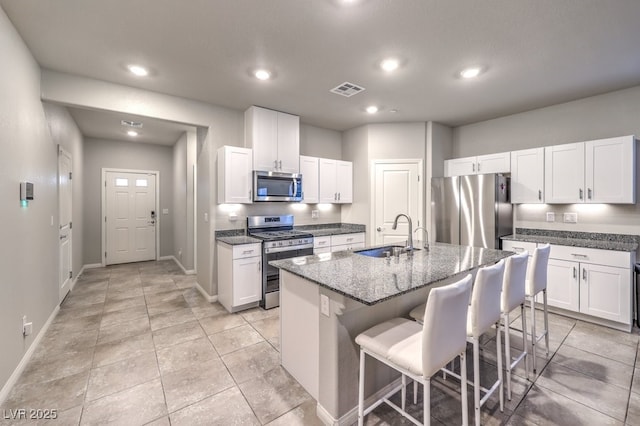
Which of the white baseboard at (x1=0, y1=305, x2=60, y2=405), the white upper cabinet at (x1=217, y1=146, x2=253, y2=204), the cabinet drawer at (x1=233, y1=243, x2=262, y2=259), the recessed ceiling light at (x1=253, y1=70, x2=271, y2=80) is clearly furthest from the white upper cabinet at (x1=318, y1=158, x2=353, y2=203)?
the white baseboard at (x1=0, y1=305, x2=60, y2=405)

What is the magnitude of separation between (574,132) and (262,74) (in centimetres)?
411

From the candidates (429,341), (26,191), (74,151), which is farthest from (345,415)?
(74,151)

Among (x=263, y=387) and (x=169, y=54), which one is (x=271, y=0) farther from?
(x=263, y=387)

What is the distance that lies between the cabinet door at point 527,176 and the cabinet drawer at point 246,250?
369cm

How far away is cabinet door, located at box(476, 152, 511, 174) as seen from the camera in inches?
161

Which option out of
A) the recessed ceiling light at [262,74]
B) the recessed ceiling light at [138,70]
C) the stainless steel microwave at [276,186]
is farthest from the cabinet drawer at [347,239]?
the recessed ceiling light at [138,70]

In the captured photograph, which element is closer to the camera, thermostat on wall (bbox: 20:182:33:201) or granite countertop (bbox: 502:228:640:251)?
thermostat on wall (bbox: 20:182:33:201)

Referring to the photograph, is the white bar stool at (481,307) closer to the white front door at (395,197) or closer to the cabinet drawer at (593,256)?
the cabinet drawer at (593,256)

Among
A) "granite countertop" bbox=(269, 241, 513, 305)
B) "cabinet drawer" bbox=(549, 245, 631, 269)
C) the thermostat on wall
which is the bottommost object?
"cabinet drawer" bbox=(549, 245, 631, 269)

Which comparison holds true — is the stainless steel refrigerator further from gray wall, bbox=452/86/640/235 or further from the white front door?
gray wall, bbox=452/86/640/235

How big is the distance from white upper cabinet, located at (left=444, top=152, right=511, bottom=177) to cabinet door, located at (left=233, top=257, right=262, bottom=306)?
353 cm

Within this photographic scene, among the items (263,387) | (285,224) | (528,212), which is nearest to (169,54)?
(285,224)

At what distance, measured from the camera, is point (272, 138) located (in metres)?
4.19

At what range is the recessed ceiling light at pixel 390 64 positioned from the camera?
108 inches
